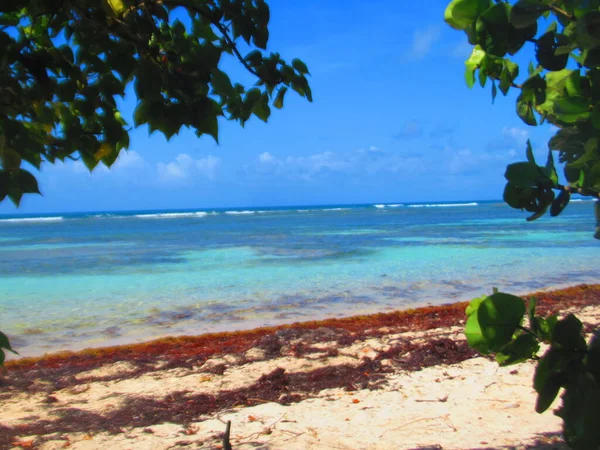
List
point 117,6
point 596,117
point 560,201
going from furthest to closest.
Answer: point 117,6
point 560,201
point 596,117

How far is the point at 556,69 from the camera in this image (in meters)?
0.96

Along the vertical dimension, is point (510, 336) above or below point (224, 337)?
above

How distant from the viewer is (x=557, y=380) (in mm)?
908

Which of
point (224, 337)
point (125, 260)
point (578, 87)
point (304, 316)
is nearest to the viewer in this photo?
point (578, 87)

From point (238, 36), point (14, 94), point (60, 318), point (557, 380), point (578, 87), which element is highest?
point (238, 36)

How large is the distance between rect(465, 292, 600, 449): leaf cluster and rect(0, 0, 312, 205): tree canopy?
69 cm

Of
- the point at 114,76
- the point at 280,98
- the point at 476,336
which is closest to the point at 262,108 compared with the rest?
the point at 280,98

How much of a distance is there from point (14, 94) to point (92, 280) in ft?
35.1

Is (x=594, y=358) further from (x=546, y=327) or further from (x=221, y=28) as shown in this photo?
(x=221, y=28)

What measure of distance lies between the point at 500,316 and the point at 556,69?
0.46 metres

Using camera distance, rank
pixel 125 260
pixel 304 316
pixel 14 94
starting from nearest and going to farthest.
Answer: pixel 14 94
pixel 304 316
pixel 125 260

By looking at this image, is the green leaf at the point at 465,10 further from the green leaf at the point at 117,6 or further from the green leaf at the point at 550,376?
the green leaf at the point at 117,6

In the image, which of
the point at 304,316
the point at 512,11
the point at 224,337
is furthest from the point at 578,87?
the point at 304,316

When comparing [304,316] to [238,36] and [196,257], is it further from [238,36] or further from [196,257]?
[196,257]
